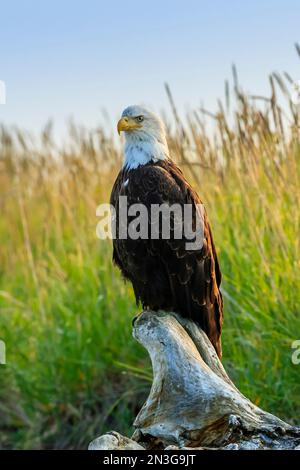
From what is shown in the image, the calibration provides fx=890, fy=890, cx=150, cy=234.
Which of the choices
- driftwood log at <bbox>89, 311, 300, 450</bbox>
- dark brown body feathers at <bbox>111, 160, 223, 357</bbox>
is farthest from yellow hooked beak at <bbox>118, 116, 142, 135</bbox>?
driftwood log at <bbox>89, 311, 300, 450</bbox>

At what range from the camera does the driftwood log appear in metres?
3.99

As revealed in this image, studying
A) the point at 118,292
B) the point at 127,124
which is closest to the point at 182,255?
the point at 127,124

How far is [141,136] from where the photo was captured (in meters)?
5.48

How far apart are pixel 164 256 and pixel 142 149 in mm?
696

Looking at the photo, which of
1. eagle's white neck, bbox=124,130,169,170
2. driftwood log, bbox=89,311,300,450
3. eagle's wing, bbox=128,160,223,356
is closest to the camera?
driftwood log, bbox=89,311,300,450

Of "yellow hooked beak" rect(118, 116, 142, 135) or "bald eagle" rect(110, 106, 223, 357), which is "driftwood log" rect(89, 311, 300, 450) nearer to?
"bald eagle" rect(110, 106, 223, 357)

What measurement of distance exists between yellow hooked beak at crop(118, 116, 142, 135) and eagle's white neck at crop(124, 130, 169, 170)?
0.04m

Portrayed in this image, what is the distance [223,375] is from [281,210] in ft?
6.10

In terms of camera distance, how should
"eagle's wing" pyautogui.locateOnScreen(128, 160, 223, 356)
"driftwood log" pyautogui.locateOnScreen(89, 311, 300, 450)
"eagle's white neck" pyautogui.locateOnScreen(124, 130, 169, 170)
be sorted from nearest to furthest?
"driftwood log" pyautogui.locateOnScreen(89, 311, 300, 450)
"eagle's wing" pyautogui.locateOnScreen(128, 160, 223, 356)
"eagle's white neck" pyautogui.locateOnScreen(124, 130, 169, 170)

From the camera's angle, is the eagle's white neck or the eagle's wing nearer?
the eagle's wing

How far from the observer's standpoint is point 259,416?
13.6 feet

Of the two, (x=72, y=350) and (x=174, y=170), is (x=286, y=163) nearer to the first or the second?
(x=174, y=170)

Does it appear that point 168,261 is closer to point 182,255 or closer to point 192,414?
point 182,255
